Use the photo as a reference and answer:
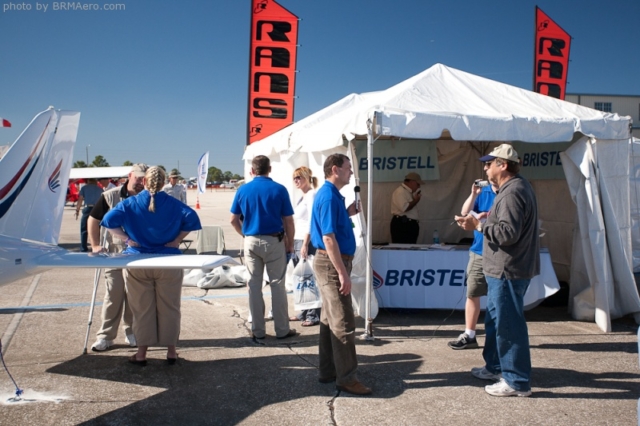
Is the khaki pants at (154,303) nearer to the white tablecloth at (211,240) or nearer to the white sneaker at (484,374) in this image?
the white sneaker at (484,374)

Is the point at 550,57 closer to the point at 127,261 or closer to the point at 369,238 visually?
the point at 369,238

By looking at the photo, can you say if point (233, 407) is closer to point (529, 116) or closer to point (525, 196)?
point (525, 196)

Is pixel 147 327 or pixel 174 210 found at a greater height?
pixel 174 210

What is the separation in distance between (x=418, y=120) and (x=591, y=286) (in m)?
2.78

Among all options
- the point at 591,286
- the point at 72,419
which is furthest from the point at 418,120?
the point at 72,419

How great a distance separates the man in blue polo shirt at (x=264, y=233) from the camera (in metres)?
5.19

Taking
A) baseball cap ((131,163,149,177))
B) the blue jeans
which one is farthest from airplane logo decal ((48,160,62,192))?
the blue jeans

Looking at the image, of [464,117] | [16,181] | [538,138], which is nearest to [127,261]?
[16,181]

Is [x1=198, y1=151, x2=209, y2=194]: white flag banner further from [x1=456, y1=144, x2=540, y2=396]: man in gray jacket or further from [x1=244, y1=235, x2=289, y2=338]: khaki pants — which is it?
[x1=456, y1=144, x2=540, y2=396]: man in gray jacket

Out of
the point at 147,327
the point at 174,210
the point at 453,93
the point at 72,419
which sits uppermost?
the point at 453,93

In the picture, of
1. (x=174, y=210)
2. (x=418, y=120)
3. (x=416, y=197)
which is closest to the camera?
(x=174, y=210)

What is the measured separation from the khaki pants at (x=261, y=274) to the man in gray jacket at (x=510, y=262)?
217 centimetres

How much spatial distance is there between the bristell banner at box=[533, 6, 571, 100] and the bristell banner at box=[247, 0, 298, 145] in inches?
251

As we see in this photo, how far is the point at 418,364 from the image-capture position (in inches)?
182
